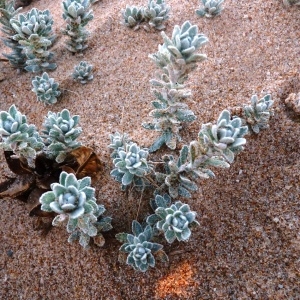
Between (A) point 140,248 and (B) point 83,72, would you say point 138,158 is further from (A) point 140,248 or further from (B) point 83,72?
(B) point 83,72

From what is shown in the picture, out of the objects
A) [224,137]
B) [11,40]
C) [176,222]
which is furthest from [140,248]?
[11,40]

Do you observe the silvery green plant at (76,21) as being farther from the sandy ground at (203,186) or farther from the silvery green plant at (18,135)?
the silvery green plant at (18,135)

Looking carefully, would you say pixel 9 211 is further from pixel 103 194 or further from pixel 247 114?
pixel 247 114

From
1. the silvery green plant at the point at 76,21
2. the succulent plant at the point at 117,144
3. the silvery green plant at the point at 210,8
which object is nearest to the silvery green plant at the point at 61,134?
the succulent plant at the point at 117,144

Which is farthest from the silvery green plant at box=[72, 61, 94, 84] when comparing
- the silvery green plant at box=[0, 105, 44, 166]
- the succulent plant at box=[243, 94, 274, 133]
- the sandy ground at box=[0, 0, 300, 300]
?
the succulent plant at box=[243, 94, 274, 133]

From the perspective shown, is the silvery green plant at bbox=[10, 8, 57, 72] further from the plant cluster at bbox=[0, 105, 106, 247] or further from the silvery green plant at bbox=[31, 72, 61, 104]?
the plant cluster at bbox=[0, 105, 106, 247]

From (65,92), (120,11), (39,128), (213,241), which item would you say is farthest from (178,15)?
(213,241)
